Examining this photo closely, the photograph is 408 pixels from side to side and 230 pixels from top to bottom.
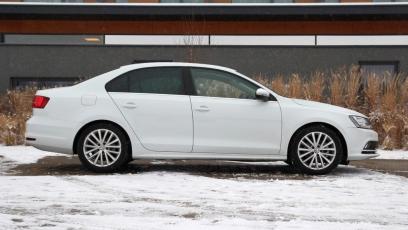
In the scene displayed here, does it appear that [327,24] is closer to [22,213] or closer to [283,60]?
[283,60]

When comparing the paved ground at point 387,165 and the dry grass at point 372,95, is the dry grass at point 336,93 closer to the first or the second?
the dry grass at point 372,95

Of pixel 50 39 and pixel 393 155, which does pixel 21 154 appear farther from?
pixel 50 39

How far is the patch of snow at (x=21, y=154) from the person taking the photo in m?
9.28

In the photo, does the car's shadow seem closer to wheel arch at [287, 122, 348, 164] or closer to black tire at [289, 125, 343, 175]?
black tire at [289, 125, 343, 175]

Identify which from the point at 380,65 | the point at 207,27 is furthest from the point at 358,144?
the point at 207,27

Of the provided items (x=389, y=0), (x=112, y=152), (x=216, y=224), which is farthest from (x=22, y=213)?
(x=389, y=0)

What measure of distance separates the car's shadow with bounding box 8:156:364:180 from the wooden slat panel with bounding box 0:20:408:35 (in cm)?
1287

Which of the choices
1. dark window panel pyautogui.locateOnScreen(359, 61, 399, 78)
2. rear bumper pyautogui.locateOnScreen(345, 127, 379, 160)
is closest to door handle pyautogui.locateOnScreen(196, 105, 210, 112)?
rear bumper pyautogui.locateOnScreen(345, 127, 379, 160)

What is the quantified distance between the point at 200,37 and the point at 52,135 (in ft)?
44.7

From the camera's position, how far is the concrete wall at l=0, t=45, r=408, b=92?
65.1ft

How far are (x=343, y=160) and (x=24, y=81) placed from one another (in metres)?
15.4

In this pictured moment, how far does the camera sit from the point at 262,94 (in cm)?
758

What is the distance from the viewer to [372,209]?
534cm

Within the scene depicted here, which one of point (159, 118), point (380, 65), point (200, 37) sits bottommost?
point (159, 118)
